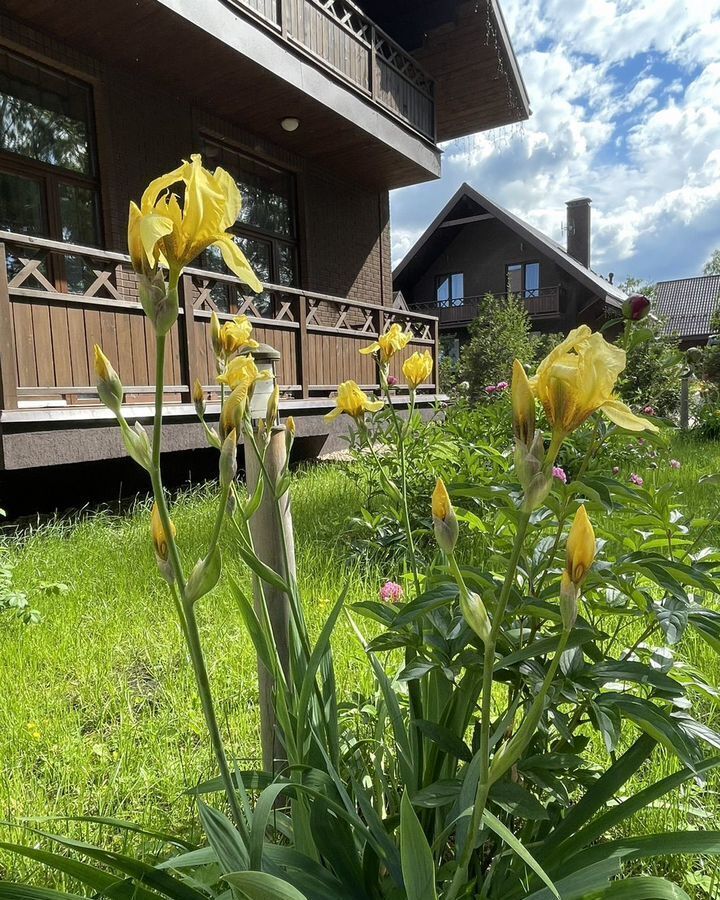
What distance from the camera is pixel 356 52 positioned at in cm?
658

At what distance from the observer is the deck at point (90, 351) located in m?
3.62

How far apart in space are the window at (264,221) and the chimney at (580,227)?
1745cm

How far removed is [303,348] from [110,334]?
2009mm

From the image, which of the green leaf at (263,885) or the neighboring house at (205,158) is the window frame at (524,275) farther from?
the green leaf at (263,885)

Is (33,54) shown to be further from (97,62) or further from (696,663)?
(696,663)

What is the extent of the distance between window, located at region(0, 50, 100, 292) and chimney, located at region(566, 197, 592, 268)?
20174mm

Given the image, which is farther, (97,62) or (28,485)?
(97,62)

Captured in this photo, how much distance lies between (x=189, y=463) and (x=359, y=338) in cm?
249

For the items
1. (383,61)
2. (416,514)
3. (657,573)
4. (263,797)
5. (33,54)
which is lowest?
(416,514)

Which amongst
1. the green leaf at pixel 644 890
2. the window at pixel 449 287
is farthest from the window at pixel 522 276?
the green leaf at pixel 644 890

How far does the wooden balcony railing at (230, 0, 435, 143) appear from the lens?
5.54m

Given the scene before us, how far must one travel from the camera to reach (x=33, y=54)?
4.76 metres

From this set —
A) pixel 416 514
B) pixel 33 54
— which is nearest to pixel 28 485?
pixel 416 514

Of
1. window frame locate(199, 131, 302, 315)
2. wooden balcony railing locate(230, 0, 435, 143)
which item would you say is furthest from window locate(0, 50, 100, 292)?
wooden balcony railing locate(230, 0, 435, 143)
